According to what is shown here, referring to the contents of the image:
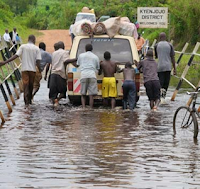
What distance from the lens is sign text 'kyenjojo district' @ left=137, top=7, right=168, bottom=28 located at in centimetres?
3198

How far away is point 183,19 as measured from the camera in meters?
39.8

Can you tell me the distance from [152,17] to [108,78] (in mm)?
16101

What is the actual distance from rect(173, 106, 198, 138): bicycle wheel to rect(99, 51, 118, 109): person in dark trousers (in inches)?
145

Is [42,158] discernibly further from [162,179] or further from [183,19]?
[183,19]

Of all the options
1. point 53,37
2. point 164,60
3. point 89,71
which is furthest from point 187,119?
point 53,37

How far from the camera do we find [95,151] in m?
11.0

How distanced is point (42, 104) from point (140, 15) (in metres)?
15.1

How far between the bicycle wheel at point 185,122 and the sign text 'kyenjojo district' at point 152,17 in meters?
19.0

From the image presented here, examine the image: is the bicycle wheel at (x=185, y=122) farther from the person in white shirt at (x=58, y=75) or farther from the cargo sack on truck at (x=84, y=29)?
the person in white shirt at (x=58, y=75)

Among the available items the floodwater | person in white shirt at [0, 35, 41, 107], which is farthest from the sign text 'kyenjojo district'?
the floodwater

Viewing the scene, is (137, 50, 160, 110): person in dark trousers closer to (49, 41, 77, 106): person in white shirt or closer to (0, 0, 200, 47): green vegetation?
(49, 41, 77, 106): person in white shirt

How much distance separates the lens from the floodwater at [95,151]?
8.82 meters

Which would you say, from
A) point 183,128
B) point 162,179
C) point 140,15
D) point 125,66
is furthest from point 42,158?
point 140,15

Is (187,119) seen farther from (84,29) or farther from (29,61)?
(29,61)
